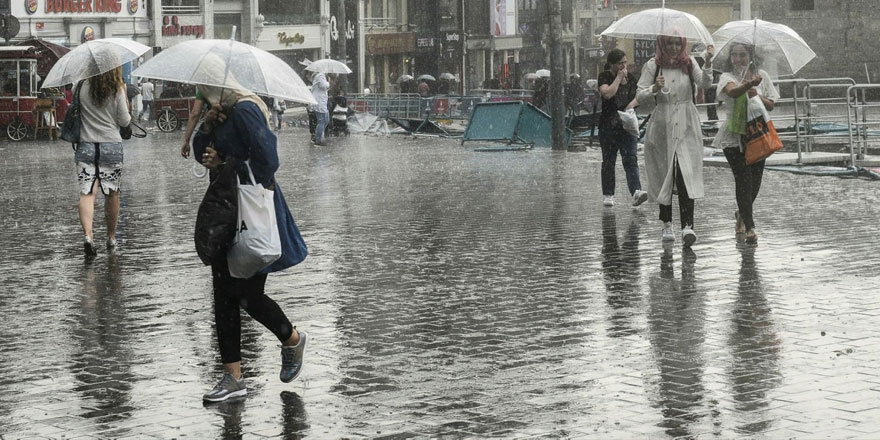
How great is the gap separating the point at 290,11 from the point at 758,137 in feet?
165

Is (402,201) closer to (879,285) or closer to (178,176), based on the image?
(178,176)

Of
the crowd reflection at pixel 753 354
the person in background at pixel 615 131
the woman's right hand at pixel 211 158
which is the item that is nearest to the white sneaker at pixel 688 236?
the crowd reflection at pixel 753 354

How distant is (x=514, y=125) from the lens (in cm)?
2598

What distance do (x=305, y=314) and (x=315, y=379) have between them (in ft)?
5.86

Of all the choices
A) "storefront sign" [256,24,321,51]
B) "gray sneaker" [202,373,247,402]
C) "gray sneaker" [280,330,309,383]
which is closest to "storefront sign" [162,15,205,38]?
"storefront sign" [256,24,321,51]

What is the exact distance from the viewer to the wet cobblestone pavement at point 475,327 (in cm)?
599

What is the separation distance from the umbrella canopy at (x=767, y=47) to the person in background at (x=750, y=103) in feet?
0.15

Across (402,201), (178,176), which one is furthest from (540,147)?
(402,201)

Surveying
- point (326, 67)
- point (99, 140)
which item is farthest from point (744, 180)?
point (326, 67)

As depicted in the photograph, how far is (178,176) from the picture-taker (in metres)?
19.9

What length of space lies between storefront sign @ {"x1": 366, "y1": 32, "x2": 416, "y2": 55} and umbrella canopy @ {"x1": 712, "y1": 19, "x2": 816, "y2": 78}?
54.5 m

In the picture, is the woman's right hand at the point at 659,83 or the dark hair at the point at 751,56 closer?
the woman's right hand at the point at 659,83

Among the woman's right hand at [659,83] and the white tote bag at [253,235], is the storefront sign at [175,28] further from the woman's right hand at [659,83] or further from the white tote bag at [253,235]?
the white tote bag at [253,235]

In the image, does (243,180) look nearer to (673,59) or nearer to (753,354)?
(753,354)
